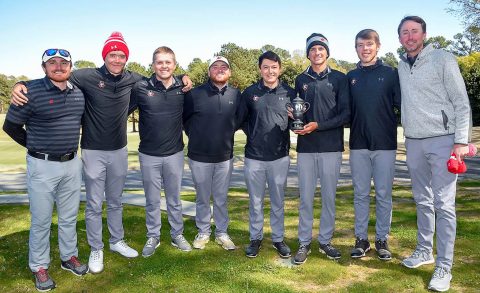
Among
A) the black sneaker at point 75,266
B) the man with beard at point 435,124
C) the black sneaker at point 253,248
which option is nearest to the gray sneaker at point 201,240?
the black sneaker at point 253,248

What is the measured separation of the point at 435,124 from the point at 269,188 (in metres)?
2.47

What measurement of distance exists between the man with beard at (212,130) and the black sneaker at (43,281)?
7.00ft

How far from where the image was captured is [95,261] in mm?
5766

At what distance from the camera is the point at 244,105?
6.12 meters

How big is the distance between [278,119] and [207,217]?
2.05m

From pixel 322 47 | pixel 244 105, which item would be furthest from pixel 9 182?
pixel 322 47

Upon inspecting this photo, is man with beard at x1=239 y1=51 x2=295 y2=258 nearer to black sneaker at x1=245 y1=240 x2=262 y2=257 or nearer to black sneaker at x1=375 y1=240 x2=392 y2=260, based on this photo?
black sneaker at x1=245 y1=240 x2=262 y2=257

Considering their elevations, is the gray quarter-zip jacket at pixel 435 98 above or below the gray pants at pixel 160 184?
above

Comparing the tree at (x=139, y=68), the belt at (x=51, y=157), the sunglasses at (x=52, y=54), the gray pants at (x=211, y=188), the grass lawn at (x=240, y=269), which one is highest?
the tree at (x=139, y=68)

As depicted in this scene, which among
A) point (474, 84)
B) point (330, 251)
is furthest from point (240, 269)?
point (474, 84)

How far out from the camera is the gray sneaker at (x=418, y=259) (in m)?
5.58

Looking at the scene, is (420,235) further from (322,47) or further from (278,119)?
(322,47)

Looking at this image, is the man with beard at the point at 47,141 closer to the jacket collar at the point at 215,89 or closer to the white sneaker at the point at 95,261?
the white sneaker at the point at 95,261

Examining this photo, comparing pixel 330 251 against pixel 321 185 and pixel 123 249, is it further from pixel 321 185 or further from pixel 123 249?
pixel 123 249
